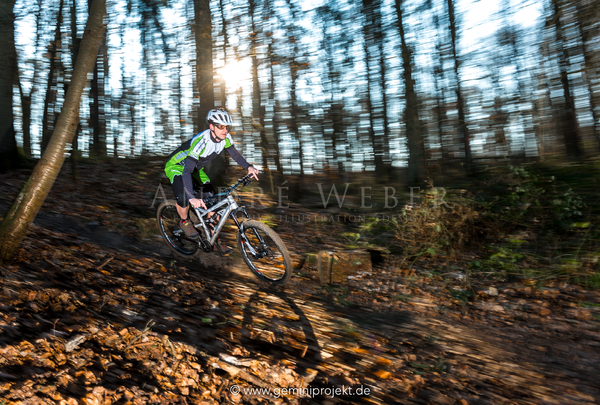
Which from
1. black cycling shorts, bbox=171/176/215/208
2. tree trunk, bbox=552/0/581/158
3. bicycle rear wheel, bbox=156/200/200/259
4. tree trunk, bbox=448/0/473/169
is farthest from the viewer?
tree trunk, bbox=448/0/473/169

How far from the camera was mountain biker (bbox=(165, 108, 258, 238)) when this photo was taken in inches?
169

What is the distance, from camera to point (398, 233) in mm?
5918

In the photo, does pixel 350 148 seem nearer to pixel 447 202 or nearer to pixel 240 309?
pixel 447 202

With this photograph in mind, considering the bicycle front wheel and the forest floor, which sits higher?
the bicycle front wheel

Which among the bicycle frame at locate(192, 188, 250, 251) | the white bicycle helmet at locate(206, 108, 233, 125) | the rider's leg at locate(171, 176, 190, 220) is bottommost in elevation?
the bicycle frame at locate(192, 188, 250, 251)

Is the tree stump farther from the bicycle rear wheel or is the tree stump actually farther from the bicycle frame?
the bicycle rear wheel

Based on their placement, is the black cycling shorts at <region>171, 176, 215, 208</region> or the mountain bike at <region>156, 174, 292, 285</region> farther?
the black cycling shorts at <region>171, 176, 215, 208</region>

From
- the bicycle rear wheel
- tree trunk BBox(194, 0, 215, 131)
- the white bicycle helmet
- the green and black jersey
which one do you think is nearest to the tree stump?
the green and black jersey

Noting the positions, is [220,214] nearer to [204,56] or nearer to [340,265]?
[340,265]

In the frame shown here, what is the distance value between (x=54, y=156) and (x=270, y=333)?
2783mm

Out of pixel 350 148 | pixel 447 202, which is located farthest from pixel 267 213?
pixel 447 202

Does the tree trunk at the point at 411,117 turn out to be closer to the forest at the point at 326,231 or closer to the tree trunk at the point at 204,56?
the forest at the point at 326,231

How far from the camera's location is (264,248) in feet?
14.5

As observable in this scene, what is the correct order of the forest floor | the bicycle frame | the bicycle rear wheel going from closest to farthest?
the forest floor, the bicycle frame, the bicycle rear wheel
